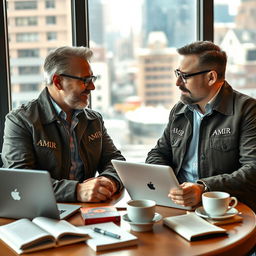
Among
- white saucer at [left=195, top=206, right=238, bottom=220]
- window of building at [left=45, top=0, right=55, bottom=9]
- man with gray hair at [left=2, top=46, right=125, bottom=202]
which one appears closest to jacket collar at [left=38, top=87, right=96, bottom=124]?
man with gray hair at [left=2, top=46, right=125, bottom=202]

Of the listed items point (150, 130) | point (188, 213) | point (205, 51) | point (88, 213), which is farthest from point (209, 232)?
point (150, 130)

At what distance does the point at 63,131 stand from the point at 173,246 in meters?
1.04

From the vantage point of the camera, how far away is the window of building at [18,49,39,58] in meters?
2.89

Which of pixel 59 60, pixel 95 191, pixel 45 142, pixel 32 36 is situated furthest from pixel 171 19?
pixel 95 191

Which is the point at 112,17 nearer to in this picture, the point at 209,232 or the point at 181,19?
the point at 181,19

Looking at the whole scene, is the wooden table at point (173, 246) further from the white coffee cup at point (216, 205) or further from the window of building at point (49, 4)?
the window of building at point (49, 4)

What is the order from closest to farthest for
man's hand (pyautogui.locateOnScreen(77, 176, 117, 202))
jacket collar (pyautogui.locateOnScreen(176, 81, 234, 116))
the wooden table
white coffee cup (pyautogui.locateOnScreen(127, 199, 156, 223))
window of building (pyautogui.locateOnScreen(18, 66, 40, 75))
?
1. the wooden table
2. white coffee cup (pyautogui.locateOnScreen(127, 199, 156, 223))
3. man's hand (pyautogui.locateOnScreen(77, 176, 117, 202))
4. jacket collar (pyautogui.locateOnScreen(176, 81, 234, 116))
5. window of building (pyautogui.locateOnScreen(18, 66, 40, 75))

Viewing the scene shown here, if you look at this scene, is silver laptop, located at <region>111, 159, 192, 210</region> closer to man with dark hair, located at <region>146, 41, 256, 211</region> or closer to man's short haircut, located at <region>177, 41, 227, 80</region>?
man with dark hair, located at <region>146, 41, 256, 211</region>

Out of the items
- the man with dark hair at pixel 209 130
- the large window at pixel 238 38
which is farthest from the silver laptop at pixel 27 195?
the large window at pixel 238 38

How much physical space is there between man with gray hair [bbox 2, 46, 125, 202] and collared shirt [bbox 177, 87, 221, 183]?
1.22 ft

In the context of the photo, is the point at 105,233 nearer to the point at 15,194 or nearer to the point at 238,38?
the point at 15,194

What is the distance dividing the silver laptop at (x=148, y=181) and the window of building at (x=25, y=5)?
4.95 ft

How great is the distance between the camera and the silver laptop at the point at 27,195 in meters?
1.55

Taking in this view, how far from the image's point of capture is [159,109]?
317 cm
